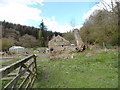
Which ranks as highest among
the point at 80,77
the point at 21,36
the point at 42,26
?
the point at 42,26

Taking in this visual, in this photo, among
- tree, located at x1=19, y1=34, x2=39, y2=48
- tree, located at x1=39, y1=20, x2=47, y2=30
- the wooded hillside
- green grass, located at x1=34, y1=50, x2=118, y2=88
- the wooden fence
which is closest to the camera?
the wooden fence

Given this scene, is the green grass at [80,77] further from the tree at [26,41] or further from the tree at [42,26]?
the tree at [42,26]

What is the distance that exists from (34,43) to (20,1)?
49.3m

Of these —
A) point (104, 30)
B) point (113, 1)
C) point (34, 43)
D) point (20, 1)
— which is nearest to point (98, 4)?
point (113, 1)

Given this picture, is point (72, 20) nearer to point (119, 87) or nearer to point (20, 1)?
point (20, 1)

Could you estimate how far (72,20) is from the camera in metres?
35.1

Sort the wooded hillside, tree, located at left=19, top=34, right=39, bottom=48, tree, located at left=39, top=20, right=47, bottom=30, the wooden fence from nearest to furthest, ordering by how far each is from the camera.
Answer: the wooden fence < the wooded hillside < tree, located at left=19, top=34, right=39, bottom=48 < tree, located at left=39, top=20, right=47, bottom=30

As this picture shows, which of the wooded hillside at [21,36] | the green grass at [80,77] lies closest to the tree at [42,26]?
the wooded hillside at [21,36]

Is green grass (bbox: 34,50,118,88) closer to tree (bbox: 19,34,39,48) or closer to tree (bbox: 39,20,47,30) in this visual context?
tree (bbox: 19,34,39,48)

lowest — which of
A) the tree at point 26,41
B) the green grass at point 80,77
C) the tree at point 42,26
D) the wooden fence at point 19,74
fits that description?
the green grass at point 80,77

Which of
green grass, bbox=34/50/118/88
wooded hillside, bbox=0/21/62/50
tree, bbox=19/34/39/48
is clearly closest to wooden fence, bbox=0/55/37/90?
green grass, bbox=34/50/118/88

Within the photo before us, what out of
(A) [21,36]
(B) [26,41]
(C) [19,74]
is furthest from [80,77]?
(A) [21,36]

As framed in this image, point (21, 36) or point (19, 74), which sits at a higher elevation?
point (21, 36)

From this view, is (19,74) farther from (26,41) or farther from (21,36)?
(21,36)
